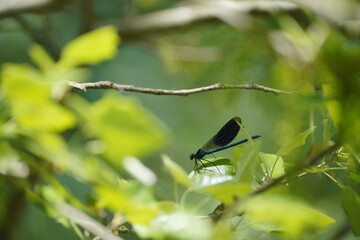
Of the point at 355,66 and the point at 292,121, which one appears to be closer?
the point at 355,66

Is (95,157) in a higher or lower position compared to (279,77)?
higher

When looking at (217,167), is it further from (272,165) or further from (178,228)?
(178,228)

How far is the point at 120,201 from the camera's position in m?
0.20

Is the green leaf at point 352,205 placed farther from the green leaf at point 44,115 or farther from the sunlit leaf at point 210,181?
the green leaf at point 44,115

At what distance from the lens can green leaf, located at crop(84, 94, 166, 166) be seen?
0.56ft

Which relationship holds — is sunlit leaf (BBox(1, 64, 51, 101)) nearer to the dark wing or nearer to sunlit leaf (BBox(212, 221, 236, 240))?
sunlit leaf (BBox(212, 221, 236, 240))

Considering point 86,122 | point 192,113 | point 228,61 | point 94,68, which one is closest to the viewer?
point 86,122

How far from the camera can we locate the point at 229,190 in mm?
236

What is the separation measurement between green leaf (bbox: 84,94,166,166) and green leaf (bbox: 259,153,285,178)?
7.9 inches

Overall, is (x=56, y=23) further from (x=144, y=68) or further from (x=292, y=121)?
(x=292, y=121)

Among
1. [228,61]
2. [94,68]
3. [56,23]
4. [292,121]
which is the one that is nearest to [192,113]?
[94,68]

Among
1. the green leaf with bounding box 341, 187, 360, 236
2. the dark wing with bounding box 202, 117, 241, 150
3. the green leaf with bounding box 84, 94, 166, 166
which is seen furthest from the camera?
the dark wing with bounding box 202, 117, 241, 150

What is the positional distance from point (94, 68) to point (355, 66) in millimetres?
1720

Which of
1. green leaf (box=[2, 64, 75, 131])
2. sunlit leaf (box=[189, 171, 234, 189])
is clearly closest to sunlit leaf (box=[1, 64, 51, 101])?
green leaf (box=[2, 64, 75, 131])
